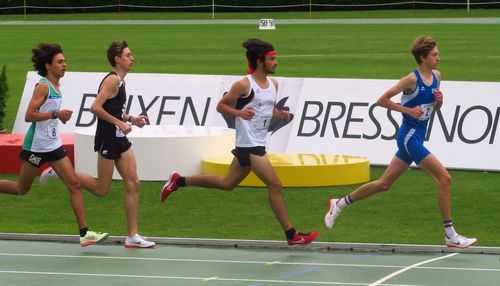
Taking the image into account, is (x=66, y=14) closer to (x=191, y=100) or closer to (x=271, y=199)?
(x=191, y=100)

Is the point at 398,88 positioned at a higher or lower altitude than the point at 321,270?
higher

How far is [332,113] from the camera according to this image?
19359 millimetres

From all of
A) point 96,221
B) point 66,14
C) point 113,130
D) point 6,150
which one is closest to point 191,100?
point 6,150

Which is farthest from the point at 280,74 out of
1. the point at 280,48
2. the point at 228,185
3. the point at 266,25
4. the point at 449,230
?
the point at 449,230

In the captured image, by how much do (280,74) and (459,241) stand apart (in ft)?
69.0

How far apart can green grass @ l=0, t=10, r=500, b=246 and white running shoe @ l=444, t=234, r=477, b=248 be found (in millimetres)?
706

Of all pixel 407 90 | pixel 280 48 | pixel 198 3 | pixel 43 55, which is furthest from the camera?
pixel 198 3

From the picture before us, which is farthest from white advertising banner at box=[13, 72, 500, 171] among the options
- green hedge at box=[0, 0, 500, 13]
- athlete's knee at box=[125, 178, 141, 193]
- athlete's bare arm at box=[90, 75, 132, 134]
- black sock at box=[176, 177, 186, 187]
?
green hedge at box=[0, 0, 500, 13]

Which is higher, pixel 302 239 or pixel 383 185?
pixel 383 185

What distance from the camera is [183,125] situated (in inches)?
789

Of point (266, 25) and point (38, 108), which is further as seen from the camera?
point (266, 25)

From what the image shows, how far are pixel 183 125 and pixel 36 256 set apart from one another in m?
7.59

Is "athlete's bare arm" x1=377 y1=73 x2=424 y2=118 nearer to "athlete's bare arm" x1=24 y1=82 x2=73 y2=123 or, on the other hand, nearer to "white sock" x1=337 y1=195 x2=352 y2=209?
"white sock" x1=337 y1=195 x2=352 y2=209

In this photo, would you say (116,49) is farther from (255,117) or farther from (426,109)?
(426,109)
